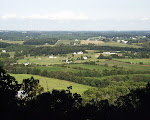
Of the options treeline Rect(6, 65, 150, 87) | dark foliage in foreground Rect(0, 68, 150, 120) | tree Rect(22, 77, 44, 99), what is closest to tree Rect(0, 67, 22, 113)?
dark foliage in foreground Rect(0, 68, 150, 120)

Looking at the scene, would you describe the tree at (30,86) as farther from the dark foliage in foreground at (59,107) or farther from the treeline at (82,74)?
the treeline at (82,74)

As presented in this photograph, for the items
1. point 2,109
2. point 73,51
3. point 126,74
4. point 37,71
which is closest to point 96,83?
point 126,74

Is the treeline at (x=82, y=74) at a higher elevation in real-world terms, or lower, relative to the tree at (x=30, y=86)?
lower

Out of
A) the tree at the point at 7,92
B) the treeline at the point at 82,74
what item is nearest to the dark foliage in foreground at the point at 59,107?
the tree at the point at 7,92

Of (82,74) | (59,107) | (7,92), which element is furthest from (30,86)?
(82,74)

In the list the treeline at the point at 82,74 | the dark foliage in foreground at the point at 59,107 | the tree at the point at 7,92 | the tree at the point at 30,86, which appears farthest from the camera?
the treeline at the point at 82,74

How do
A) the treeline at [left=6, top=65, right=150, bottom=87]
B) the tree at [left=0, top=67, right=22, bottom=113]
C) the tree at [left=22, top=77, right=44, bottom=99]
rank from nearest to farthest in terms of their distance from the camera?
the tree at [left=0, top=67, right=22, bottom=113], the tree at [left=22, top=77, right=44, bottom=99], the treeline at [left=6, top=65, right=150, bottom=87]

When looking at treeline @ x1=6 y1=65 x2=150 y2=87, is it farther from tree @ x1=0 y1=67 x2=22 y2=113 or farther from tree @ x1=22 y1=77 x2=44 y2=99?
tree @ x1=0 y1=67 x2=22 y2=113

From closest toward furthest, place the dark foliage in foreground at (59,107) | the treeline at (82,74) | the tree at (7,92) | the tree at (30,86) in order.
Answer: the tree at (7,92), the dark foliage in foreground at (59,107), the tree at (30,86), the treeline at (82,74)
